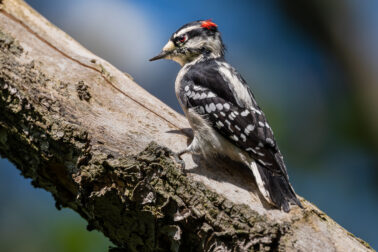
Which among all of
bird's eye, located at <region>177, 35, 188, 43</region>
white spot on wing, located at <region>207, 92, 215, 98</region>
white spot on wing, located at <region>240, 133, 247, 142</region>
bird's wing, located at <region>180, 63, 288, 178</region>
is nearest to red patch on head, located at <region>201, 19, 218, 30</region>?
bird's eye, located at <region>177, 35, 188, 43</region>

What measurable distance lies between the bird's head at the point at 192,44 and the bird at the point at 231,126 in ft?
0.52

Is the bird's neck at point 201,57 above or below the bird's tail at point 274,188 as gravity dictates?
above

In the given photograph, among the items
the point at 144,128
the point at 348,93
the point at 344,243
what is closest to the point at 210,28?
the point at 144,128

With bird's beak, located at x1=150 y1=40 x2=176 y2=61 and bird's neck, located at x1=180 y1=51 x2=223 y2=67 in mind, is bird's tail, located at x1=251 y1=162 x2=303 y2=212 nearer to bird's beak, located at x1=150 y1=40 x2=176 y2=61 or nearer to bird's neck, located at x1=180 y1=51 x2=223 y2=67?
bird's neck, located at x1=180 y1=51 x2=223 y2=67

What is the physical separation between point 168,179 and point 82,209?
0.81 m

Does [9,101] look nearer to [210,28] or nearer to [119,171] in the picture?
[119,171]

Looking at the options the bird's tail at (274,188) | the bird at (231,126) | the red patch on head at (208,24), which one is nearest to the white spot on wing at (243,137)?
the bird at (231,126)

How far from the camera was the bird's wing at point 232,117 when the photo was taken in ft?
9.33

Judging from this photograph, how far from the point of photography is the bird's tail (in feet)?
8.24

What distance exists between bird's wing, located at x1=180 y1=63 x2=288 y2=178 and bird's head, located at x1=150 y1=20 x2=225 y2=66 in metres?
0.51

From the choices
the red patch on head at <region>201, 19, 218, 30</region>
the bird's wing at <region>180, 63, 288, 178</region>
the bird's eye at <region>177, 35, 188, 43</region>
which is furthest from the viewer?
the red patch on head at <region>201, 19, 218, 30</region>

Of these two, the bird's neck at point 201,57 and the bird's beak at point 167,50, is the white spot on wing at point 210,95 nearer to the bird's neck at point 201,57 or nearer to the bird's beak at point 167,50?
the bird's neck at point 201,57

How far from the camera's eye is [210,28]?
3932 millimetres

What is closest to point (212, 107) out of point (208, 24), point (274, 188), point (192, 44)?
point (274, 188)
